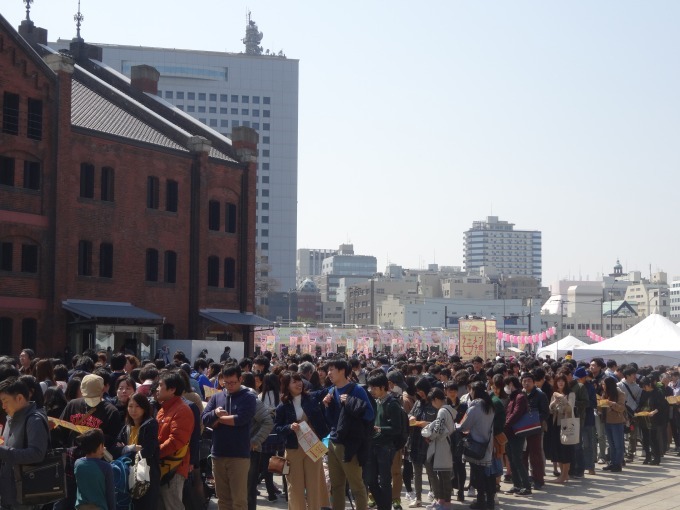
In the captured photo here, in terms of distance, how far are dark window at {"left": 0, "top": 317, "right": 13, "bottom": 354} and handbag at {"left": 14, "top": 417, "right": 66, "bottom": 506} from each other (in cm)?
2983

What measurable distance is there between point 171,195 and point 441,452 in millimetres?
33960

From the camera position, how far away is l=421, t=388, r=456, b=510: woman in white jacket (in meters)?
13.4

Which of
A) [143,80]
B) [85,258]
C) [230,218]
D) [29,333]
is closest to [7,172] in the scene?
[85,258]

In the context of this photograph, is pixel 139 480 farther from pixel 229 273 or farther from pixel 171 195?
pixel 229 273

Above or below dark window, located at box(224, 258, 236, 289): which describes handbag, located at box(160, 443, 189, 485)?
below

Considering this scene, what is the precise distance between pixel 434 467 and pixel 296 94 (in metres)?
148

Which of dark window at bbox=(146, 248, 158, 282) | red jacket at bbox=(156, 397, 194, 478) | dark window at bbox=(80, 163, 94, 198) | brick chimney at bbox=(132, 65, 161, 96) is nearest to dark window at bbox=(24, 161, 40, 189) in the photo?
dark window at bbox=(80, 163, 94, 198)

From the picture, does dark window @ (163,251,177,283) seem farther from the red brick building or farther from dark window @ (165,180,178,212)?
dark window @ (165,180,178,212)

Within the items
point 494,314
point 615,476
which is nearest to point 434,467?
point 615,476

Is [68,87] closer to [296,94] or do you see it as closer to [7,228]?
[7,228]

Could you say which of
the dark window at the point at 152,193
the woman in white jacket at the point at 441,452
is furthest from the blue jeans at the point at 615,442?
the dark window at the point at 152,193

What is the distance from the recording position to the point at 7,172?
37.7m

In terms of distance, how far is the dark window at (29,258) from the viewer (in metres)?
38.3

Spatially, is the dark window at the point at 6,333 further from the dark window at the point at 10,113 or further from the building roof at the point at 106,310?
the dark window at the point at 10,113
